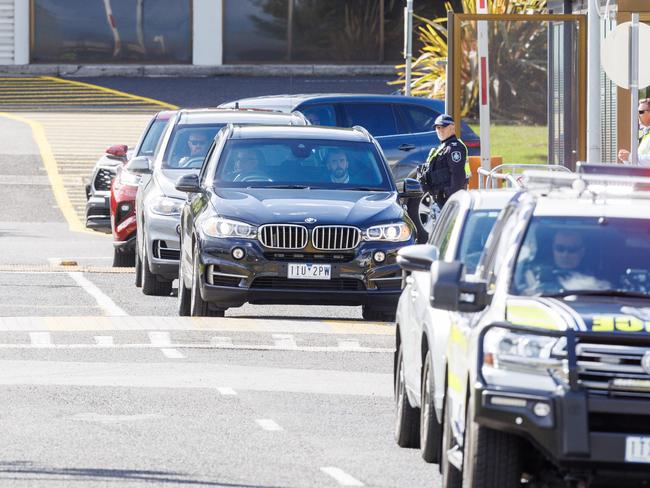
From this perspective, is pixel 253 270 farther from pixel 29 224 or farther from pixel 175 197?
pixel 29 224

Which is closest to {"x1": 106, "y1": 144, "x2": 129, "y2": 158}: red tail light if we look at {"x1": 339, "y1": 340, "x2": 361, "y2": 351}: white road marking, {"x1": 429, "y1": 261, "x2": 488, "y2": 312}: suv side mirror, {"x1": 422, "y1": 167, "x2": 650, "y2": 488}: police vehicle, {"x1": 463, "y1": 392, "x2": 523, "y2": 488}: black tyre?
{"x1": 339, "y1": 340, "x2": 361, "y2": 351}: white road marking

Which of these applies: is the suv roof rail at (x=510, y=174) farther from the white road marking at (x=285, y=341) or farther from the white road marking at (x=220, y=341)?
the white road marking at (x=220, y=341)

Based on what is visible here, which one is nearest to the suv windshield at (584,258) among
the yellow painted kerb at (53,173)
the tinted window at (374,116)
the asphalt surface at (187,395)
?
the asphalt surface at (187,395)

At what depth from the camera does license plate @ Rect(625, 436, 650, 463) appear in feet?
25.6

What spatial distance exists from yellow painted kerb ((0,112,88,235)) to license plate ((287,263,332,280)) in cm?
1480

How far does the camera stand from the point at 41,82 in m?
51.9

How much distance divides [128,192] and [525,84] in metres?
21.2

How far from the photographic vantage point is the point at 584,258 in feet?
28.7

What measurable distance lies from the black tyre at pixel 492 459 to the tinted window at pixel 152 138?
14551 millimetres

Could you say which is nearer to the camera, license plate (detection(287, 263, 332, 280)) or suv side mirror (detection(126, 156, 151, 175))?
license plate (detection(287, 263, 332, 280))

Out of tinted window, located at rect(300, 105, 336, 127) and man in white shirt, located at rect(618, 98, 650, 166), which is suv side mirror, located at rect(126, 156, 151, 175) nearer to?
man in white shirt, located at rect(618, 98, 650, 166)

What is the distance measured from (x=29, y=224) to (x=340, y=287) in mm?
16372

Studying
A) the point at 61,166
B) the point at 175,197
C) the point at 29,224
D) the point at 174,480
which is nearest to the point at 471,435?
the point at 174,480

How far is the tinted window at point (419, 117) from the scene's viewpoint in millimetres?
26453
